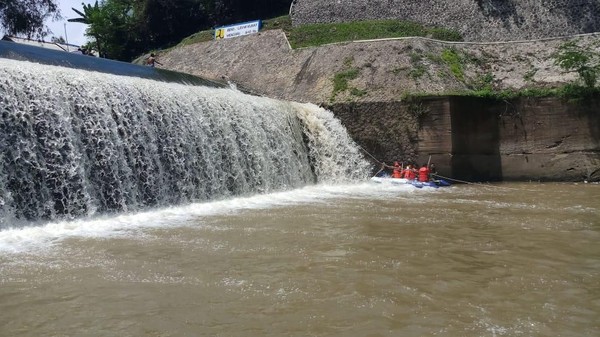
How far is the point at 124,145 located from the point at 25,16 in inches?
826

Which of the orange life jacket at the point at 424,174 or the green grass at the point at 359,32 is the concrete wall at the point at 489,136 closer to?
the orange life jacket at the point at 424,174

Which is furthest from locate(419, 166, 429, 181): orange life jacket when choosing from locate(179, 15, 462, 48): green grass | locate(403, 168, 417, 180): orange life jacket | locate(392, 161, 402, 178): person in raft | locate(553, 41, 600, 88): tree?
locate(179, 15, 462, 48): green grass

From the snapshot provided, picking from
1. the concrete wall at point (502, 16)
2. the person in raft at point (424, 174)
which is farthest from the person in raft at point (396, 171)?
the concrete wall at point (502, 16)

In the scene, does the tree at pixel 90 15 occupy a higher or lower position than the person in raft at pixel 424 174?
higher

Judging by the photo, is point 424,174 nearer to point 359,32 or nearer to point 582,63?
point 582,63

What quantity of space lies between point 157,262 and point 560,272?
14.3 ft

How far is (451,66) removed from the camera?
63.3 feet

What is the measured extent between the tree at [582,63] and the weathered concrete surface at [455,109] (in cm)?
45

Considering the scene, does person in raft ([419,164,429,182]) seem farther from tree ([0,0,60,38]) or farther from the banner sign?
tree ([0,0,60,38])

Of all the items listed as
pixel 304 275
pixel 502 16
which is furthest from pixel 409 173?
pixel 502 16

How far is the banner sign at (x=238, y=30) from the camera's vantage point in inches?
1033

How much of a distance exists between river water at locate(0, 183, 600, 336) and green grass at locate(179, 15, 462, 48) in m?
15.8

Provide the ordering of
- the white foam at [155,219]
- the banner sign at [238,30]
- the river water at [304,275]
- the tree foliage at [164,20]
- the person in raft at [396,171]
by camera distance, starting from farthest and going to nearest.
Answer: the tree foliage at [164,20], the banner sign at [238,30], the person in raft at [396,171], the white foam at [155,219], the river water at [304,275]

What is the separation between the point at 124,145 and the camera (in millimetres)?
10523
